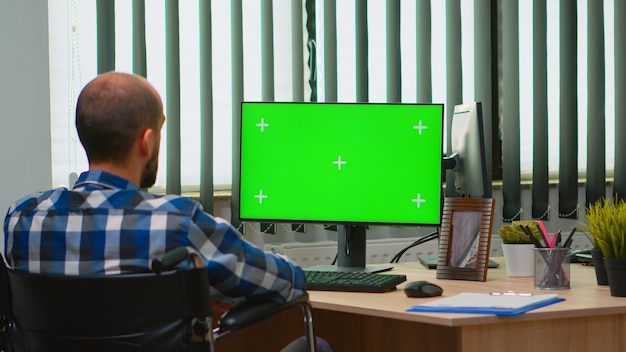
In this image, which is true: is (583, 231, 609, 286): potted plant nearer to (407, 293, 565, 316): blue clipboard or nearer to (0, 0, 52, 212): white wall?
(407, 293, 565, 316): blue clipboard

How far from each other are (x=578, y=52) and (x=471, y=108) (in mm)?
1683

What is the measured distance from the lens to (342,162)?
88.4 inches

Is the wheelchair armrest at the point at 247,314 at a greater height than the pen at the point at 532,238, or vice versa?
the pen at the point at 532,238

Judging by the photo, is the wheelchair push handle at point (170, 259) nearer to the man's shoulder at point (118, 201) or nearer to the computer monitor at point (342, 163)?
the man's shoulder at point (118, 201)

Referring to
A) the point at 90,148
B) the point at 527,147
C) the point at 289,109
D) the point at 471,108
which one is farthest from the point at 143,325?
the point at 527,147

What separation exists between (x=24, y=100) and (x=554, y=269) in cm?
165

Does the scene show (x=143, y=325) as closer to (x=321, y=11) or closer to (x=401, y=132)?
(x=401, y=132)

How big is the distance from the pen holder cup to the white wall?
1.53 m

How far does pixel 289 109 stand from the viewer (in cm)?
226

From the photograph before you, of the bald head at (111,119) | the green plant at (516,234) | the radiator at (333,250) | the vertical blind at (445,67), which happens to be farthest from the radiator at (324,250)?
the bald head at (111,119)

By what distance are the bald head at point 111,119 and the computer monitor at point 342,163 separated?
710 millimetres

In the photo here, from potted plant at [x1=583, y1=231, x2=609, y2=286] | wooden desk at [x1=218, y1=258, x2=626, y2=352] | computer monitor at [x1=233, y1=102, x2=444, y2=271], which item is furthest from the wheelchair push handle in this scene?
potted plant at [x1=583, y1=231, x2=609, y2=286]

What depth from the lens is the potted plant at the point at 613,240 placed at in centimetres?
180

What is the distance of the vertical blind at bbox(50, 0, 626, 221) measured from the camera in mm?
2912
